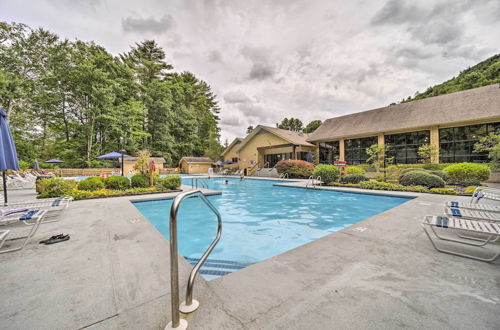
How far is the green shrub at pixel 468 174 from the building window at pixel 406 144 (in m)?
6.46

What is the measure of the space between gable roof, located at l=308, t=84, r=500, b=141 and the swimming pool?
39.7ft

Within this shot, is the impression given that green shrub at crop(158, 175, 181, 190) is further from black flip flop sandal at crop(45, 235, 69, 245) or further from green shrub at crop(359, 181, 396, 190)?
green shrub at crop(359, 181, 396, 190)

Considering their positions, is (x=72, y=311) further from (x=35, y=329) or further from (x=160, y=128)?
(x=160, y=128)

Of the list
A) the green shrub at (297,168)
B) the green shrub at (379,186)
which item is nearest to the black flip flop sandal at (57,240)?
the green shrub at (379,186)

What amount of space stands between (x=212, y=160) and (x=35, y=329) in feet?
117

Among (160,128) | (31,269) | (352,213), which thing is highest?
(160,128)

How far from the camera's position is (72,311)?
1712 millimetres

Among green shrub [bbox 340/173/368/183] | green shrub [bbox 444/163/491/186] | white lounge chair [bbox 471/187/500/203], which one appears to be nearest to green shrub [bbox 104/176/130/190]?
white lounge chair [bbox 471/187/500/203]

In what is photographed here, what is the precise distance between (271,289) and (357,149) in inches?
900

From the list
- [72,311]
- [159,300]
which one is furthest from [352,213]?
[72,311]

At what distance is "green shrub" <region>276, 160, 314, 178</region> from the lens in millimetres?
19547

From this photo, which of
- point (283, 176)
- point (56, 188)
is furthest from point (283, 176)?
point (56, 188)

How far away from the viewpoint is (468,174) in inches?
439

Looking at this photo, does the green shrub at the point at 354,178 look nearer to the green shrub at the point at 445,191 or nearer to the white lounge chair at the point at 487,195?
the green shrub at the point at 445,191
